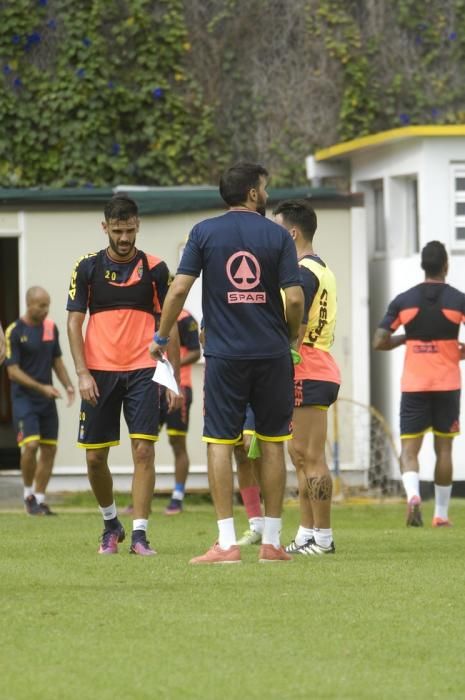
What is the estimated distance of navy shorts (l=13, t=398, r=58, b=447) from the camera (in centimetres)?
1588

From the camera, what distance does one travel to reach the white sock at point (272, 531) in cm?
924

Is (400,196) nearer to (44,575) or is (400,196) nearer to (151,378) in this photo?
(151,378)

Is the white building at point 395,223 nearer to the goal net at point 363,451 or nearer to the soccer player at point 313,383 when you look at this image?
the goal net at point 363,451

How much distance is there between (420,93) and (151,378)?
12.0 meters

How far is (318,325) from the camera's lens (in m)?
10.0

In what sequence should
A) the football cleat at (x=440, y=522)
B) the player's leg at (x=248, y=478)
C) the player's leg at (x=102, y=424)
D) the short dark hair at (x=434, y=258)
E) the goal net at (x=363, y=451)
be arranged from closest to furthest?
the player's leg at (x=102, y=424) → the player's leg at (x=248, y=478) → the short dark hair at (x=434, y=258) → the football cleat at (x=440, y=522) → the goal net at (x=363, y=451)

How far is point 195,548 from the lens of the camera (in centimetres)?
1086

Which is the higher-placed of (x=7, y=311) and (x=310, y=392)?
(x=7, y=311)

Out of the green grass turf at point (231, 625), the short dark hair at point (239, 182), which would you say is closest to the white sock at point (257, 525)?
the green grass turf at point (231, 625)

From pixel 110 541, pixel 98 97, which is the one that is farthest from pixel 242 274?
pixel 98 97

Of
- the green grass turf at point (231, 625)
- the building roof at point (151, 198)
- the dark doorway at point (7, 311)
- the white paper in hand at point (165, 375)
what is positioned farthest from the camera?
the dark doorway at point (7, 311)

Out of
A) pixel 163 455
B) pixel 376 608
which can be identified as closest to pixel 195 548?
pixel 376 608

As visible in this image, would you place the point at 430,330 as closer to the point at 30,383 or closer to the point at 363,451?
the point at 30,383

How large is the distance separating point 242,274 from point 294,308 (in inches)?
13.6
